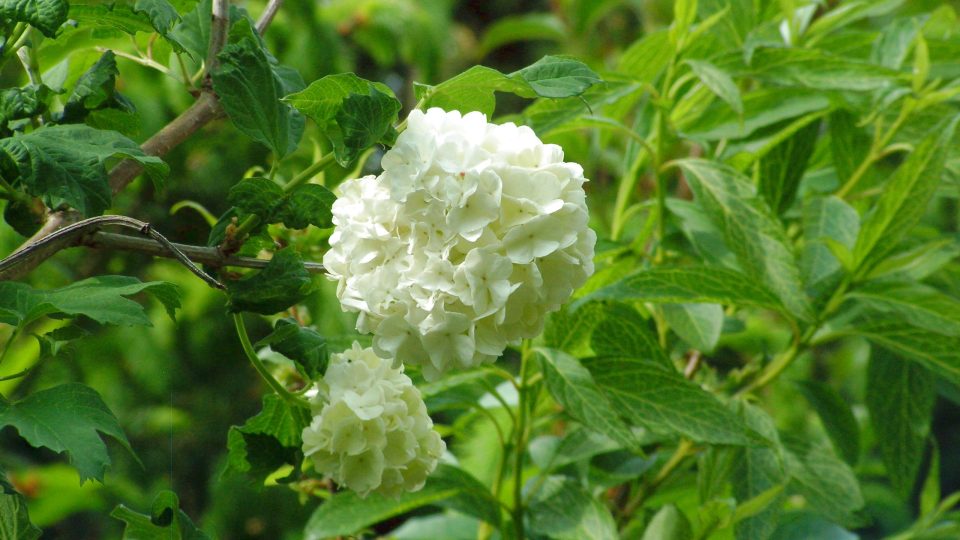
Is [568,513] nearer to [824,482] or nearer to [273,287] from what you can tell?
[824,482]

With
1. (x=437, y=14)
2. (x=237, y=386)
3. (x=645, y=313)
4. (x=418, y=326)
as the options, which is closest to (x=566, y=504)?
(x=645, y=313)

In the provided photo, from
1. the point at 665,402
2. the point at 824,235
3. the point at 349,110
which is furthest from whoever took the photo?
the point at 824,235

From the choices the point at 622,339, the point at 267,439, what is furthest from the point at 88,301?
the point at 622,339

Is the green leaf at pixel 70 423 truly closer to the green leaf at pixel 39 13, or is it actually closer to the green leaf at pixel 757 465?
the green leaf at pixel 39 13

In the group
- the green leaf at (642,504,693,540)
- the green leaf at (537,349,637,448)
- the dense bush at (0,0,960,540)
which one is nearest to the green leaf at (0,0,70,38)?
the dense bush at (0,0,960,540)

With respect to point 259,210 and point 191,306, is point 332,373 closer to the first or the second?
point 259,210

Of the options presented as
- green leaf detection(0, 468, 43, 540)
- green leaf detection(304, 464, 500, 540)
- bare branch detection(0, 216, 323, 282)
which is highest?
bare branch detection(0, 216, 323, 282)

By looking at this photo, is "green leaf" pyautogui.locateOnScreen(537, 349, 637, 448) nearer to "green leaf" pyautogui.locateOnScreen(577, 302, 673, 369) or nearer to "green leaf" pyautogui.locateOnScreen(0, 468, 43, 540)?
"green leaf" pyautogui.locateOnScreen(577, 302, 673, 369)

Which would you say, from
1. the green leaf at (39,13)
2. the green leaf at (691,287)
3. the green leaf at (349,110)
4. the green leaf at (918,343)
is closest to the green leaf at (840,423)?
the green leaf at (918,343)
